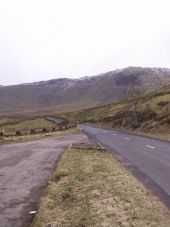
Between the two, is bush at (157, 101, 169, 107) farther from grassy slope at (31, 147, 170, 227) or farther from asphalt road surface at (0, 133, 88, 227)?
grassy slope at (31, 147, 170, 227)

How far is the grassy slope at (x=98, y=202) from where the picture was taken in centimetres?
1113

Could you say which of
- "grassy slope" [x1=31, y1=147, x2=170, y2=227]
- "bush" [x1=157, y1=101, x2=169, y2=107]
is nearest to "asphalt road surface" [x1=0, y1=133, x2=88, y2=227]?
"grassy slope" [x1=31, y1=147, x2=170, y2=227]

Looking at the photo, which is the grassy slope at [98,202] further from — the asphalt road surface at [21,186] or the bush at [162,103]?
the bush at [162,103]

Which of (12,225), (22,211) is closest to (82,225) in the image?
(12,225)

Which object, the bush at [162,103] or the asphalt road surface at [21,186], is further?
the bush at [162,103]

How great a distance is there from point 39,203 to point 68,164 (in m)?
9.66

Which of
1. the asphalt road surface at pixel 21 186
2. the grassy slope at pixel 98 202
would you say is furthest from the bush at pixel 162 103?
the grassy slope at pixel 98 202

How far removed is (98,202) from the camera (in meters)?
13.3

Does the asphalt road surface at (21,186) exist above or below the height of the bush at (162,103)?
below

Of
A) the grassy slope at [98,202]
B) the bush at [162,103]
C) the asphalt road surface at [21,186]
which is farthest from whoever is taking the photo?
the bush at [162,103]

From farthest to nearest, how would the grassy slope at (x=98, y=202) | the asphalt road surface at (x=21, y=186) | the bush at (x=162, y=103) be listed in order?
the bush at (x=162, y=103) < the asphalt road surface at (x=21, y=186) < the grassy slope at (x=98, y=202)

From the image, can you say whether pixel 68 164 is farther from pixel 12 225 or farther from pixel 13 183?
pixel 12 225

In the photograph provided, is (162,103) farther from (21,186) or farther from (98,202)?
(98,202)

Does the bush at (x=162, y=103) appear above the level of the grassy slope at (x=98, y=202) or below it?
above
